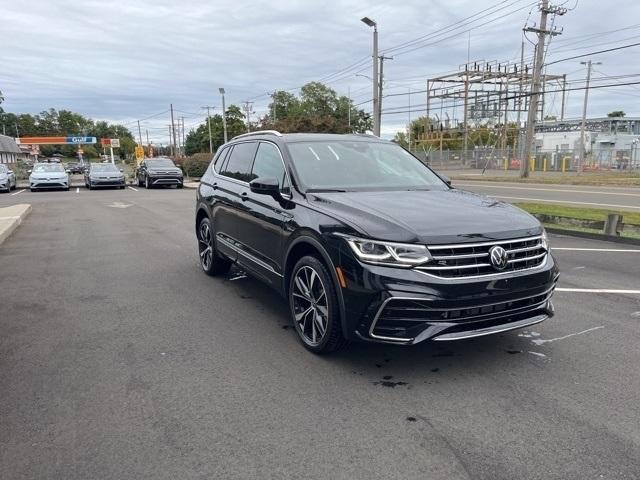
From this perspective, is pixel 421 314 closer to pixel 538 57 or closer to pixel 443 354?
pixel 443 354

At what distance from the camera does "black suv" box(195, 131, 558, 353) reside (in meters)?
3.66

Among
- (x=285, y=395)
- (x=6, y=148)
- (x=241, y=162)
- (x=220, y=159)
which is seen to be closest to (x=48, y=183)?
(x=220, y=159)

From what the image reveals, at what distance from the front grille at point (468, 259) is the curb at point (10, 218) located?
9499 millimetres

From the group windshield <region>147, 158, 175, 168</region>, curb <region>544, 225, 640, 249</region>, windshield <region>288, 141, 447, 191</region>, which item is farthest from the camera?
windshield <region>147, 158, 175, 168</region>

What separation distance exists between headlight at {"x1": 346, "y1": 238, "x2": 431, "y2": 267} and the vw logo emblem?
1.56 ft

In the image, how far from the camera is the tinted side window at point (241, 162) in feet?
20.0

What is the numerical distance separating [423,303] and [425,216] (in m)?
0.70

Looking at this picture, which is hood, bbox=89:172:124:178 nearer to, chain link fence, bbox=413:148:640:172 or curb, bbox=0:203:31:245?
curb, bbox=0:203:31:245

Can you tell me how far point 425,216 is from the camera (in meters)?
3.95

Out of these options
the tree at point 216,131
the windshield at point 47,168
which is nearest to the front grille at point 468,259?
the windshield at point 47,168

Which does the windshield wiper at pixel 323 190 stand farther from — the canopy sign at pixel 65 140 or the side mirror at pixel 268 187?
the canopy sign at pixel 65 140

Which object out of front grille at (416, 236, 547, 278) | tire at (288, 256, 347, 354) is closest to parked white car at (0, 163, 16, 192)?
tire at (288, 256, 347, 354)

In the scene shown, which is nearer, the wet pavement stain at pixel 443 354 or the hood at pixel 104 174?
the wet pavement stain at pixel 443 354

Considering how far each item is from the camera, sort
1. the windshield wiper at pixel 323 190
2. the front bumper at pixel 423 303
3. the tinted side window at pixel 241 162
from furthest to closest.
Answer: the tinted side window at pixel 241 162
the windshield wiper at pixel 323 190
the front bumper at pixel 423 303
